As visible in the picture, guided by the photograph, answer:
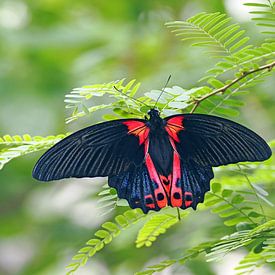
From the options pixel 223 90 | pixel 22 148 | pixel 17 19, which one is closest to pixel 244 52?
pixel 223 90

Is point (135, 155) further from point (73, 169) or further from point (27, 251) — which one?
point (27, 251)

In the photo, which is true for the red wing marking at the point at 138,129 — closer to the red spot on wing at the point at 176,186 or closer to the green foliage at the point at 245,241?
the red spot on wing at the point at 176,186

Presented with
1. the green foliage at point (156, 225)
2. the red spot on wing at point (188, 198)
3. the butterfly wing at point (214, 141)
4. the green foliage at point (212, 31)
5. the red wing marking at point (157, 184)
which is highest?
the green foliage at point (212, 31)

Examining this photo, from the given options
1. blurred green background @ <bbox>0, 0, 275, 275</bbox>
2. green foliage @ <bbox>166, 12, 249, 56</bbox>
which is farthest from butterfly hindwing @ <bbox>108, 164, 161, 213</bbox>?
blurred green background @ <bbox>0, 0, 275, 275</bbox>

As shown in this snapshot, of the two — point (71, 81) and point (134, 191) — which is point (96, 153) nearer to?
point (134, 191)

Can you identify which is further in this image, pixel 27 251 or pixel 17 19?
pixel 27 251

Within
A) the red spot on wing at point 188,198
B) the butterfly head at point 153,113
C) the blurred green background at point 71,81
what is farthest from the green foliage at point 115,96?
the blurred green background at point 71,81

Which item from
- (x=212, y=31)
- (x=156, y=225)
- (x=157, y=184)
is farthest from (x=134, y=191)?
(x=212, y=31)
